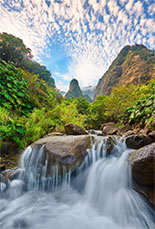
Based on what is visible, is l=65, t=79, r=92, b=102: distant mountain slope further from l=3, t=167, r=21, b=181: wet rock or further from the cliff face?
l=3, t=167, r=21, b=181: wet rock

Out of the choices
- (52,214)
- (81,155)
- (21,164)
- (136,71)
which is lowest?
(52,214)

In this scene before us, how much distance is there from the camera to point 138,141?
3.67 metres

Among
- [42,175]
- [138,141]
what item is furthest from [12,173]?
[138,141]

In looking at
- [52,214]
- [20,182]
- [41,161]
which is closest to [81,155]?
[41,161]

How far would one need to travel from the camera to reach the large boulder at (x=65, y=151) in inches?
106

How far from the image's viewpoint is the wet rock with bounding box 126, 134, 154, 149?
364cm

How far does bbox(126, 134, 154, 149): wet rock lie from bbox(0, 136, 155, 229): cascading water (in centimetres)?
94

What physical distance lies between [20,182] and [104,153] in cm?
250

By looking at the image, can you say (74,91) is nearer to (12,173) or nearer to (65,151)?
(65,151)

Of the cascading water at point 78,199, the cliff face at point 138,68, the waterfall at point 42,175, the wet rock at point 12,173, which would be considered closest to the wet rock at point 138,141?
the cascading water at point 78,199

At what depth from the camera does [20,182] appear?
103 inches

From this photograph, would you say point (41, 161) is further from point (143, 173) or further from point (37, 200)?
point (143, 173)

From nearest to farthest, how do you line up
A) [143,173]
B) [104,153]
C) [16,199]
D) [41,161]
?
[143,173], [16,199], [41,161], [104,153]

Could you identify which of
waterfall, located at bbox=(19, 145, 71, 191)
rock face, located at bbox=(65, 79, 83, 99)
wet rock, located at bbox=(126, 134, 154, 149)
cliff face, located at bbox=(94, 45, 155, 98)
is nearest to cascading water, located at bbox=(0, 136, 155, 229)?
waterfall, located at bbox=(19, 145, 71, 191)
